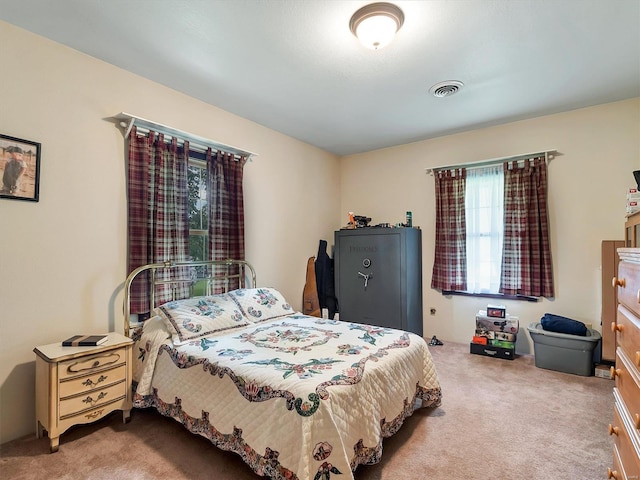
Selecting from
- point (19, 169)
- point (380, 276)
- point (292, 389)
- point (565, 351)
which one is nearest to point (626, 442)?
point (292, 389)

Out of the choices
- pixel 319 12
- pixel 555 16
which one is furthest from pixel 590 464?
pixel 319 12

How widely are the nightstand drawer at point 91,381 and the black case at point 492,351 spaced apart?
3.26 meters

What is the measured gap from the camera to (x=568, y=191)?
128 inches

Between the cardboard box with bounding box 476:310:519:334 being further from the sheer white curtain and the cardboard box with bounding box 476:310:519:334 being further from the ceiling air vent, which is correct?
the ceiling air vent

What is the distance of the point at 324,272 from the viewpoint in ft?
14.0

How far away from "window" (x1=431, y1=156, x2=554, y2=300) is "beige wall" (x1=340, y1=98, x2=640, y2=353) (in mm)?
125

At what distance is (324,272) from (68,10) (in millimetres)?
3350

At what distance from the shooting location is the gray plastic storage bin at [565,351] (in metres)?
2.83

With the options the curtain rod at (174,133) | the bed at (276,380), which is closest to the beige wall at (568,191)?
the bed at (276,380)

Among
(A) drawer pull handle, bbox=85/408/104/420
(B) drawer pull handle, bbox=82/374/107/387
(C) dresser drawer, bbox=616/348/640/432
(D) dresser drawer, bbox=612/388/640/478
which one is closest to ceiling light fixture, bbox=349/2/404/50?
(C) dresser drawer, bbox=616/348/640/432

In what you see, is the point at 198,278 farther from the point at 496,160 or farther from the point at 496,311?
the point at 496,160

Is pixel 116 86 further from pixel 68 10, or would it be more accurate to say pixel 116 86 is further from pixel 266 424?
pixel 266 424

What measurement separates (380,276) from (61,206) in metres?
3.08

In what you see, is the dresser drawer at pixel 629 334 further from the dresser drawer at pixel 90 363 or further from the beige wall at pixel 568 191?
the dresser drawer at pixel 90 363
